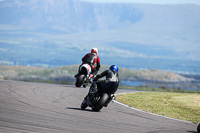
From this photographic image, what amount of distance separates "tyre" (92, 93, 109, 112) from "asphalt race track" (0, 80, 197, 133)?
0.52 feet

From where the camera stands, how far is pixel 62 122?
12.6 m

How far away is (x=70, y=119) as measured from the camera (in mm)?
13328

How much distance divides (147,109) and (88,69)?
6.74m

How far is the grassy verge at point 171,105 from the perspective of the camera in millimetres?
16766

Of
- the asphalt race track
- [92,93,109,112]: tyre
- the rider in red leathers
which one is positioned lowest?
the asphalt race track

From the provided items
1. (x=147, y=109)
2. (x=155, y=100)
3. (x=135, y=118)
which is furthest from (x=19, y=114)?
(x=155, y=100)

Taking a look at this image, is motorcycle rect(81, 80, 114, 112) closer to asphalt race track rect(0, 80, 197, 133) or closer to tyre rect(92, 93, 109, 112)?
tyre rect(92, 93, 109, 112)

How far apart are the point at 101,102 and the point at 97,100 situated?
0.33 meters

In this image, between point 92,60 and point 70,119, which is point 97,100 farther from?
point 92,60

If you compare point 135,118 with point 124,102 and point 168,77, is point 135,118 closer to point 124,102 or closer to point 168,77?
point 124,102

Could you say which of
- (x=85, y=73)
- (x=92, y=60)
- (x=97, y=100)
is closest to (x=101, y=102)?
(x=97, y=100)

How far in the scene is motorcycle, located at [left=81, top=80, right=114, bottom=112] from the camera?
1573cm

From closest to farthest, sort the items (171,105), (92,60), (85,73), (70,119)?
(70,119) → (171,105) → (85,73) → (92,60)

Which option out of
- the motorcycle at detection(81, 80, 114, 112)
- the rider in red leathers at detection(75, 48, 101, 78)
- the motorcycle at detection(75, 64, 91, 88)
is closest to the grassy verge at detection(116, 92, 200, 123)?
the motorcycle at detection(81, 80, 114, 112)
